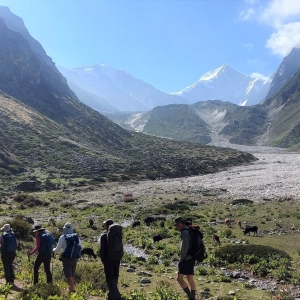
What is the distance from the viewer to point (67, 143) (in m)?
113

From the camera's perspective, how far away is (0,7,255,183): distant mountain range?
270 ft

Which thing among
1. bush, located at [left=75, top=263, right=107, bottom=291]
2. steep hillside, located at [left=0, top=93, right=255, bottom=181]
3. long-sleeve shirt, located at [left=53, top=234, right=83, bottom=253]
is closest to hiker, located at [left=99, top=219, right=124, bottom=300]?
long-sleeve shirt, located at [left=53, top=234, right=83, bottom=253]

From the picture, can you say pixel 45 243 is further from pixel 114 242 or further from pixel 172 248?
pixel 172 248

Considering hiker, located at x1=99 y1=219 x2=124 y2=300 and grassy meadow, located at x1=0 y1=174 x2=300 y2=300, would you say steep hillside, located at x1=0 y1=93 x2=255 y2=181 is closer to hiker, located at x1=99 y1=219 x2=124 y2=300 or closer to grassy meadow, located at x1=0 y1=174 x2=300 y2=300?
grassy meadow, located at x1=0 y1=174 x2=300 y2=300

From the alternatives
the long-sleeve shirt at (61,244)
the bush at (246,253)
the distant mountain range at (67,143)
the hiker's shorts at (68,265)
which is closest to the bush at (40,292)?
the hiker's shorts at (68,265)

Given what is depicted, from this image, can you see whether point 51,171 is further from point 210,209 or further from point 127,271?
point 127,271

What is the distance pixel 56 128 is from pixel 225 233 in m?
118

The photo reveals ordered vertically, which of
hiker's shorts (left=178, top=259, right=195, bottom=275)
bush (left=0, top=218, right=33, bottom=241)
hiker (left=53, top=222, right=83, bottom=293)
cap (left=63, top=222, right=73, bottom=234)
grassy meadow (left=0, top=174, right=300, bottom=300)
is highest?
cap (left=63, top=222, right=73, bottom=234)

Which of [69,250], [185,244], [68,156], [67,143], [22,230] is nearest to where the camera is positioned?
[185,244]

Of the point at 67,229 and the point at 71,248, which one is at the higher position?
the point at 67,229

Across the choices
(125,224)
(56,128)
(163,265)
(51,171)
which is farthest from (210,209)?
(56,128)

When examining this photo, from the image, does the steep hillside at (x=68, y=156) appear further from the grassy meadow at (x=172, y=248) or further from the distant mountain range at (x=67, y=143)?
the grassy meadow at (x=172, y=248)

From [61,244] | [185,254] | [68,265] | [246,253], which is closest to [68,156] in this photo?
[246,253]

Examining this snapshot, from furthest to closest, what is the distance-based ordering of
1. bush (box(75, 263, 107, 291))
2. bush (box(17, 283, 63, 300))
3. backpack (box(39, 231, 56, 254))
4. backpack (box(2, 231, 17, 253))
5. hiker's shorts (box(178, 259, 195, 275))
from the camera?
bush (box(75, 263, 107, 291)), backpack (box(2, 231, 17, 253)), backpack (box(39, 231, 56, 254)), hiker's shorts (box(178, 259, 195, 275)), bush (box(17, 283, 63, 300))
